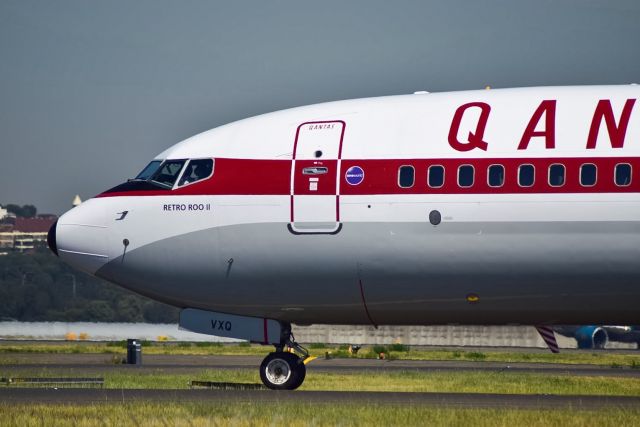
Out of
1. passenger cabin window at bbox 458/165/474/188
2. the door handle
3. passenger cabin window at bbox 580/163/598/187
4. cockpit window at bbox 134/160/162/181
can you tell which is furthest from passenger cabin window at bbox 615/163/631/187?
cockpit window at bbox 134/160/162/181

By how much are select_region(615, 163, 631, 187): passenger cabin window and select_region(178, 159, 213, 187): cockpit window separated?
942 cm

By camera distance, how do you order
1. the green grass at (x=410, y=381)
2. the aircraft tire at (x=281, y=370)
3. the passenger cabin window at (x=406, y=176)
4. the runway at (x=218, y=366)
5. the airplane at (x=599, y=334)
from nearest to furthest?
the passenger cabin window at (x=406, y=176)
the aircraft tire at (x=281, y=370)
the green grass at (x=410, y=381)
the runway at (x=218, y=366)
the airplane at (x=599, y=334)

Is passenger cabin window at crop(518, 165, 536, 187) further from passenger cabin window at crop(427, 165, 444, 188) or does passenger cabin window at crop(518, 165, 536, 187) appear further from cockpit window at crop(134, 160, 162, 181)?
cockpit window at crop(134, 160, 162, 181)

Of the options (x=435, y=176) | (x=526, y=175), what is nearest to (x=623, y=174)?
(x=526, y=175)

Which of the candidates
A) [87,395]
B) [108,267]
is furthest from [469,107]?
[87,395]

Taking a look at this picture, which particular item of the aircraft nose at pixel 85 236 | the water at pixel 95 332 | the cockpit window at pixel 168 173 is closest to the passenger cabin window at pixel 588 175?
the cockpit window at pixel 168 173

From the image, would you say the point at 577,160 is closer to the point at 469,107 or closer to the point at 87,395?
the point at 469,107

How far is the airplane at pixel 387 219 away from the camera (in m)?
25.5

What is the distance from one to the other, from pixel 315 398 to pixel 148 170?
7.06m

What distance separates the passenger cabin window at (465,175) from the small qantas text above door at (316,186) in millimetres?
2795

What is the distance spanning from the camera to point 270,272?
1085 inches

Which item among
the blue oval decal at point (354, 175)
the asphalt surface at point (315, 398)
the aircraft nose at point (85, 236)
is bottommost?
the asphalt surface at point (315, 398)

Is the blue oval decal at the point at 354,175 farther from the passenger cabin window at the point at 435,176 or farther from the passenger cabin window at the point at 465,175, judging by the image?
the passenger cabin window at the point at 465,175

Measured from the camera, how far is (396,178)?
26.5m
